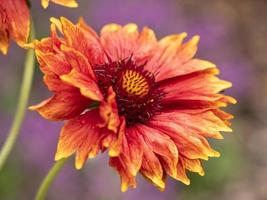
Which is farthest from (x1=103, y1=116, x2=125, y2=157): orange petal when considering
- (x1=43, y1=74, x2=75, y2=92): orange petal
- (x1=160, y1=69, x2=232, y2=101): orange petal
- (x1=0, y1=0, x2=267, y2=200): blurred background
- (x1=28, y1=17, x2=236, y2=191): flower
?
(x1=0, y1=0, x2=267, y2=200): blurred background

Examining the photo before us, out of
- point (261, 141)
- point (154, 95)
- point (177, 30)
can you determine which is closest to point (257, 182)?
point (261, 141)

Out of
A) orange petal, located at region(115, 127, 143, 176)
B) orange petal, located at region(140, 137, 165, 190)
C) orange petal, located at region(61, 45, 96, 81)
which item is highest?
orange petal, located at region(61, 45, 96, 81)

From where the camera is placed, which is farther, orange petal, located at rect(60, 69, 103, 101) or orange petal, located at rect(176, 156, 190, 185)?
orange petal, located at rect(176, 156, 190, 185)

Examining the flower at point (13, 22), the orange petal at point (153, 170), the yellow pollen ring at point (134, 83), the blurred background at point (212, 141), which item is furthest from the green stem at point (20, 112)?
the blurred background at point (212, 141)

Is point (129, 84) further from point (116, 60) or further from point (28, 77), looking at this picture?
point (28, 77)

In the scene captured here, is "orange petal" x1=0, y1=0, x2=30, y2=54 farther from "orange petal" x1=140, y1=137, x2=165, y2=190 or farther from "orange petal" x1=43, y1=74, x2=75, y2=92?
"orange petal" x1=140, y1=137, x2=165, y2=190

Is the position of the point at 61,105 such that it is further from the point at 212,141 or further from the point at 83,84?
the point at 212,141

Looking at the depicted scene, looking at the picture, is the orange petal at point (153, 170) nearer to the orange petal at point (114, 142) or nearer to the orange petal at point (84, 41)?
the orange petal at point (114, 142)

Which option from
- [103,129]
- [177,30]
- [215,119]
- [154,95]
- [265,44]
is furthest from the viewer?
[265,44]
